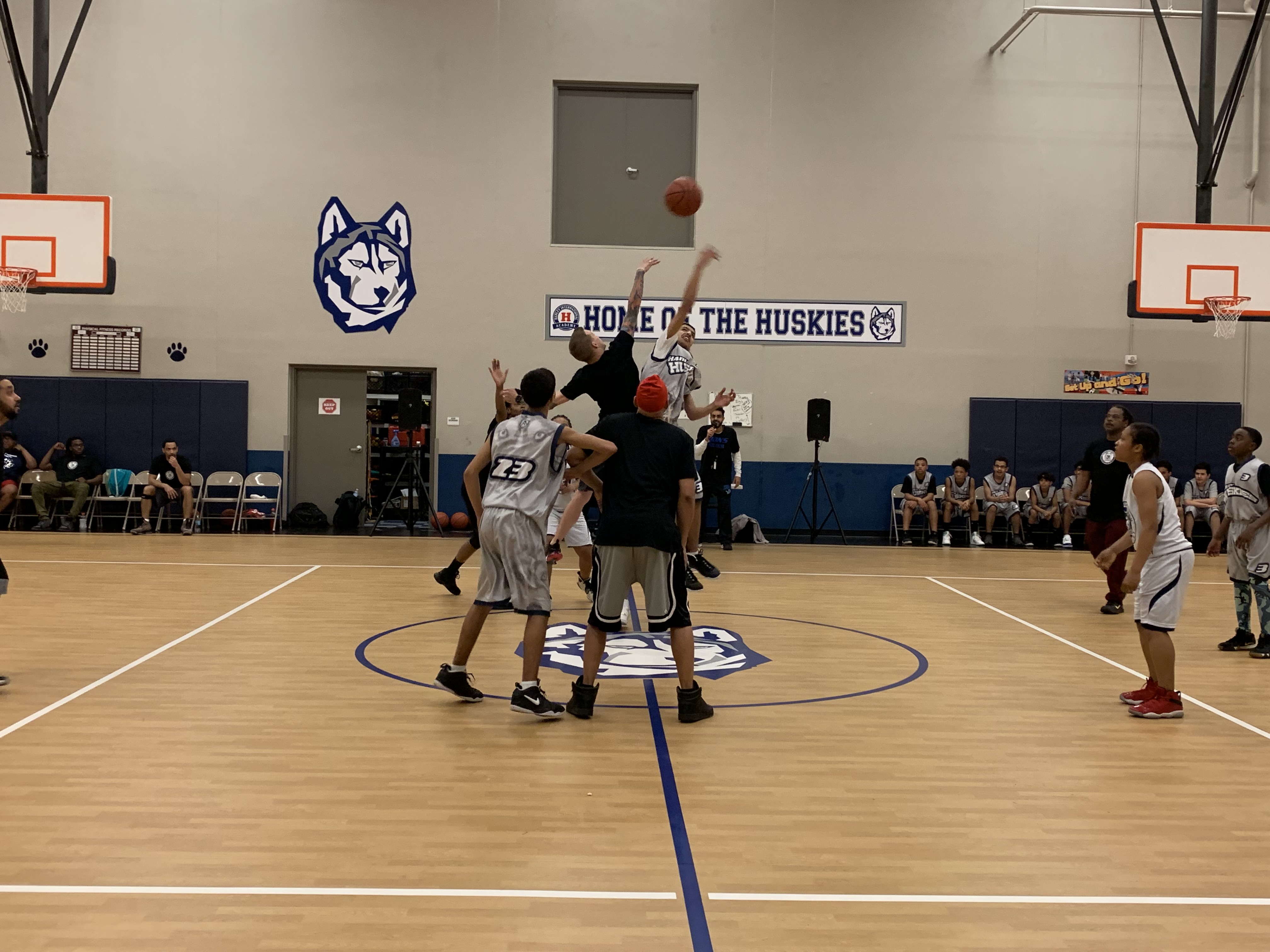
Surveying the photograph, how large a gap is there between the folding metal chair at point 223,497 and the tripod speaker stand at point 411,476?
213 cm

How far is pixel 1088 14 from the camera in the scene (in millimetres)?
16062

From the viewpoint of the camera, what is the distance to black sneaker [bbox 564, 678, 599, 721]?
17.2 ft

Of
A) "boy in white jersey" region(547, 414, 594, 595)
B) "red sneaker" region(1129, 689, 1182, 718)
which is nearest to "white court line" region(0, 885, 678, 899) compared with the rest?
"red sneaker" region(1129, 689, 1182, 718)

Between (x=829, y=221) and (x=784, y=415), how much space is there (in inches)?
125

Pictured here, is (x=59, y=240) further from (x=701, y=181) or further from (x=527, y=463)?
(x=527, y=463)

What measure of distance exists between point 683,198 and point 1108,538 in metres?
4.81

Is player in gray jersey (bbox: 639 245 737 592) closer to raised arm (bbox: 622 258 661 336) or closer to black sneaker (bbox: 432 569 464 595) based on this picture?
raised arm (bbox: 622 258 661 336)

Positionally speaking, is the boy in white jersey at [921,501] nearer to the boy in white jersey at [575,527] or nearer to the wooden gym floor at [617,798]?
the boy in white jersey at [575,527]

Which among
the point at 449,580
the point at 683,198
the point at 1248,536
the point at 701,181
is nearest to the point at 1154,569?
the point at 1248,536

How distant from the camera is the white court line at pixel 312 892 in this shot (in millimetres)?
3135

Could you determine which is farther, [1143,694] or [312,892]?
[1143,694]

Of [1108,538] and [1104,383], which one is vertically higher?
[1104,383]

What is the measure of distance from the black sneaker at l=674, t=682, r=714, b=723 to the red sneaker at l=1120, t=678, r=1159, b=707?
7.99 ft

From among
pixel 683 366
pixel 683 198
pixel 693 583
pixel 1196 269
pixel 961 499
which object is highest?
pixel 1196 269
